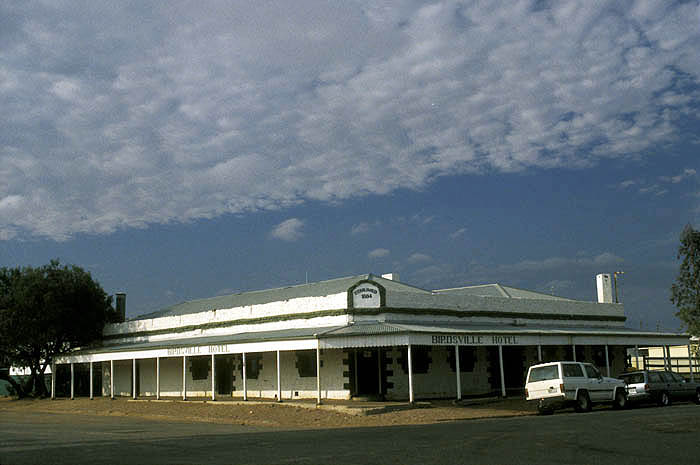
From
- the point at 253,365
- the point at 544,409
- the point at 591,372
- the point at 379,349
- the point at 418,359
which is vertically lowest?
the point at 544,409

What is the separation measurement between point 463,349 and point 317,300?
22.6 feet

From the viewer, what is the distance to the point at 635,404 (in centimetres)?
2823

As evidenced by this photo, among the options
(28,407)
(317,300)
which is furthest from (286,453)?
(28,407)

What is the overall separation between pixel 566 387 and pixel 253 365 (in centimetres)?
1591

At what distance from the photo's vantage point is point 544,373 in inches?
976

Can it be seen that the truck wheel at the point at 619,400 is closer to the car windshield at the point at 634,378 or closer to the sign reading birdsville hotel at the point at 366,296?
the car windshield at the point at 634,378

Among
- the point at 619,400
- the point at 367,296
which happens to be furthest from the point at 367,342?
the point at 619,400

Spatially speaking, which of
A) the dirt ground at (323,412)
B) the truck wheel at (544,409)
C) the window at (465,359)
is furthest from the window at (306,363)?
the truck wheel at (544,409)

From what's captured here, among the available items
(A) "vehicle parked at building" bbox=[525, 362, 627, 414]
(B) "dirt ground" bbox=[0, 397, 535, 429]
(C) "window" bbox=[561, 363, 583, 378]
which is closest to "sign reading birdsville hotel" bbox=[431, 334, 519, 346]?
(B) "dirt ground" bbox=[0, 397, 535, 429]

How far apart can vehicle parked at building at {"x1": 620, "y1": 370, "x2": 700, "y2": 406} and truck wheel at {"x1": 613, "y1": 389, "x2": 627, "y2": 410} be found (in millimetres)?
665

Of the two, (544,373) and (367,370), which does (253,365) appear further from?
(544,373)

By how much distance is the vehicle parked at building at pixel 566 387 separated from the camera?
24172mm

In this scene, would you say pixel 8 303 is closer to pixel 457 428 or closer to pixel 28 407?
pixel 28 407

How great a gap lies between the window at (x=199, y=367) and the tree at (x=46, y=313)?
9480 mm
